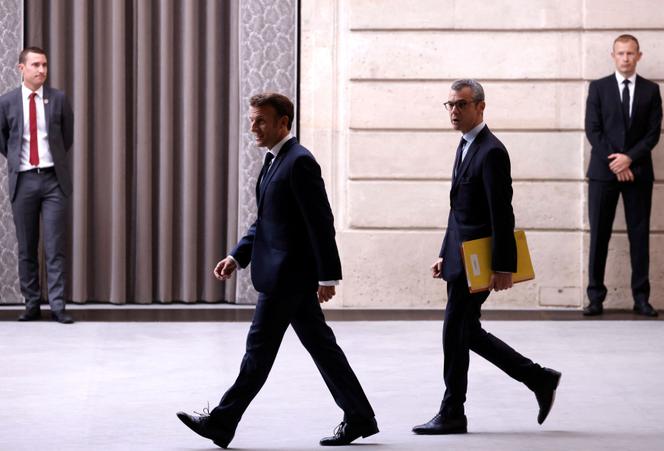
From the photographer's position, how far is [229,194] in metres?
11.5

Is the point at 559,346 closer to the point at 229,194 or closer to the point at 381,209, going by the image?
the point at 381,209

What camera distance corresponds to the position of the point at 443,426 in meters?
6.35

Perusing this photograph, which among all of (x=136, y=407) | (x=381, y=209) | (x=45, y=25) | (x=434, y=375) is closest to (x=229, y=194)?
(x=381, y=209)

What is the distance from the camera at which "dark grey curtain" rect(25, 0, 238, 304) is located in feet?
37.1

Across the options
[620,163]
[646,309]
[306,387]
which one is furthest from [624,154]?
[306,387]

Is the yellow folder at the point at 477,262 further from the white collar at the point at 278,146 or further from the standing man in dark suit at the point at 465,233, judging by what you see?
the white collar at the point at 278,146

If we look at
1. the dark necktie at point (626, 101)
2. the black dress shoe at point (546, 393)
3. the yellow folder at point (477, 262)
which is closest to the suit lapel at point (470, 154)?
the yellow folder at point (477, 262)

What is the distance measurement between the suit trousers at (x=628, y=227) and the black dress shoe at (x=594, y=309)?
1.3 inches

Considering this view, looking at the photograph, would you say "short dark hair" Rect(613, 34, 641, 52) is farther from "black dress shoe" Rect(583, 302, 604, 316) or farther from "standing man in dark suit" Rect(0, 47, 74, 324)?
"standing man in dark suit" Rect(0, 47, 74, 324)

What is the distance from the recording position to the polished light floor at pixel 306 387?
6254mm

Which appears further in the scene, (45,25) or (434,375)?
(45,25)

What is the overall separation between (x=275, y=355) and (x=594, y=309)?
528cm

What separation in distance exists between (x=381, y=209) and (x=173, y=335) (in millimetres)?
2332

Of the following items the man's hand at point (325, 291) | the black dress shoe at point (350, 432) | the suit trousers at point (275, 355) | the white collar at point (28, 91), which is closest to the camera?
the man's hand at point (325, 291)
